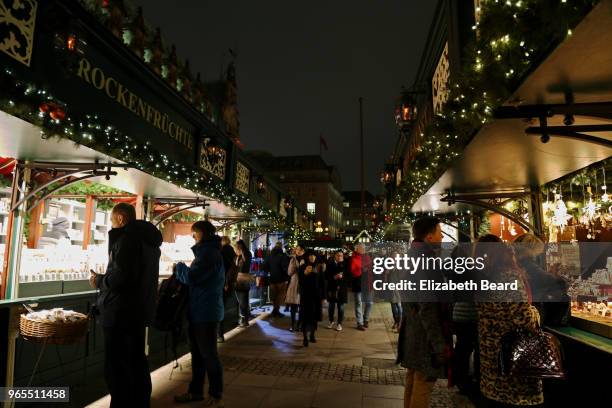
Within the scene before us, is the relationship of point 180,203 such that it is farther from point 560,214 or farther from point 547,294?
point 560,214

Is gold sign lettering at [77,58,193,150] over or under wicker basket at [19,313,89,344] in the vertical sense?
over

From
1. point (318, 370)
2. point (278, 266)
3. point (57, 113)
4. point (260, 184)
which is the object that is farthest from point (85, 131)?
point (260, 184)

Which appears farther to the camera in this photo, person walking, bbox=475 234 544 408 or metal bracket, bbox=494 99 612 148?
metal bracket, bbox=494 99 612 148

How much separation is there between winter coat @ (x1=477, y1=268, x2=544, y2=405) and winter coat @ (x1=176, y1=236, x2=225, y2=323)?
2.97 metres

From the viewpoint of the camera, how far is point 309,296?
813 centimetres

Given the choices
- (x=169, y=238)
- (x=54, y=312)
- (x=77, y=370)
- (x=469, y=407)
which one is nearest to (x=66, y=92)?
(x=54, y=312)

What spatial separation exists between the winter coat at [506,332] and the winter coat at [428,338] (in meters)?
0.31

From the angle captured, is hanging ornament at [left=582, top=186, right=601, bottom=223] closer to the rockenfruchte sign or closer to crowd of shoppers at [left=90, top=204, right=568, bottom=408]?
crowd of shoppers at [left=90, top=204, right=568, bottom=408]

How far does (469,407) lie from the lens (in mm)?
4922

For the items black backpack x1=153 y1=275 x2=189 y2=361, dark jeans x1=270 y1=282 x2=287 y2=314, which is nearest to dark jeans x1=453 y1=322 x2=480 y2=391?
black backpack x1=153 y1=275 x2=189 y2=361

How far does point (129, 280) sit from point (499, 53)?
12.7ft

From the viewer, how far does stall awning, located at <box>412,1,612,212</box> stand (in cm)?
255

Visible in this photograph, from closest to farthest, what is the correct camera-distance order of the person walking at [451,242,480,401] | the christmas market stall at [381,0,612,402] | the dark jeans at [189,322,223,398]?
the christmas market stall at [381,0,612,402] → the dark jeans at [189,322,223,398] → the person walking at [451,242,480,401]

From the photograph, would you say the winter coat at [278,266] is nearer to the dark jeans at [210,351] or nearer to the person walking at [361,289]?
→ the person walking at [361,289]
